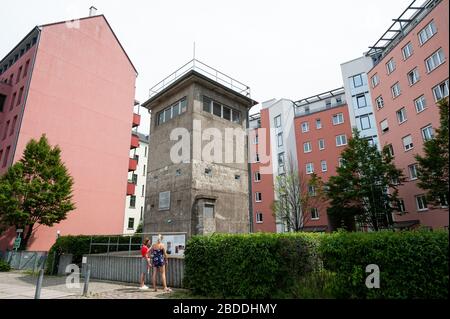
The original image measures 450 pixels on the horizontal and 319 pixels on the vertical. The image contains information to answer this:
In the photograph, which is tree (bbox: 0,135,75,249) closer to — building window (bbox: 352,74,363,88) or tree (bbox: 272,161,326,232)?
tree (bbox: 272,161,326,232)

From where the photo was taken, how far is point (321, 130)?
44.7m

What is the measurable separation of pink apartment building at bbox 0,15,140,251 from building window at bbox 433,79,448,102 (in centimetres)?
3217

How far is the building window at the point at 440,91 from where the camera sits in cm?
2480

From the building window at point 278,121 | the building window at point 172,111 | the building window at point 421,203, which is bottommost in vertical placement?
the building window at point 421,203

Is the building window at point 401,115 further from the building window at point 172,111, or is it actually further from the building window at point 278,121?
the building window at point 172,111

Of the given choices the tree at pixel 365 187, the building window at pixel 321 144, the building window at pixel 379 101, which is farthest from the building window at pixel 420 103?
the building window at pixel 321 144

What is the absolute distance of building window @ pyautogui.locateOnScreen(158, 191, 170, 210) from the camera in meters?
17.2

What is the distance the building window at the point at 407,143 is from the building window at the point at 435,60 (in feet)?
22.0

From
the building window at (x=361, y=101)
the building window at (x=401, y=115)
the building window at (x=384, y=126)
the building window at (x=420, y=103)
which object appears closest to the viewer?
the building window at (x=420, y=103)

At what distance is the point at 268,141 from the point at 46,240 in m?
35.8

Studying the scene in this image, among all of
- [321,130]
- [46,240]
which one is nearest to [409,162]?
[321,130]

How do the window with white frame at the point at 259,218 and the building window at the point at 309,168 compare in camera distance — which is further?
the window with white frame at the point at 259,218

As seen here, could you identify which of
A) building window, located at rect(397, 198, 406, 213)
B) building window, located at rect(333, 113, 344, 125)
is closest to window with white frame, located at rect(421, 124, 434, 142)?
building window, located at rect(397, 198, 406, 213)
